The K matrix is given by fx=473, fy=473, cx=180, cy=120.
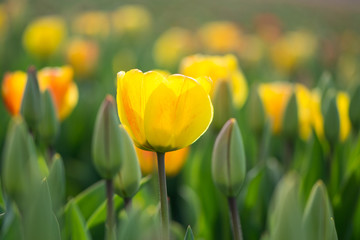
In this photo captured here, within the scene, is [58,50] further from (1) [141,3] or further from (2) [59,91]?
(1) [141,3]

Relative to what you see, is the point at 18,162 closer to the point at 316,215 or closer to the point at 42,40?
the point at 316,215

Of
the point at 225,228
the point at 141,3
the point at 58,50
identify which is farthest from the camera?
the point at 141,3

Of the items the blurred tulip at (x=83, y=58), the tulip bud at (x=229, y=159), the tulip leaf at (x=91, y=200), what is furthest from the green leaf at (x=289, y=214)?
the blurred tulip at (x=83, y=58)

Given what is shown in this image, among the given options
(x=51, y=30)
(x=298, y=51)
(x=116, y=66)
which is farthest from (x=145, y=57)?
(x=298, y=51)

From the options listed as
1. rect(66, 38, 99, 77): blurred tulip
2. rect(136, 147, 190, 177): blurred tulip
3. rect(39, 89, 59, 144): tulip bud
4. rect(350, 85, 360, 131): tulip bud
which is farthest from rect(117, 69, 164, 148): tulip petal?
rect(66, 38, 99, 77): blurred tulip

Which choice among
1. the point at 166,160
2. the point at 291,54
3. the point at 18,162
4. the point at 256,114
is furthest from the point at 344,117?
the point at 291,54

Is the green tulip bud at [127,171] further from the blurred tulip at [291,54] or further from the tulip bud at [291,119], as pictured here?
the blurred tulip at [291,54]
